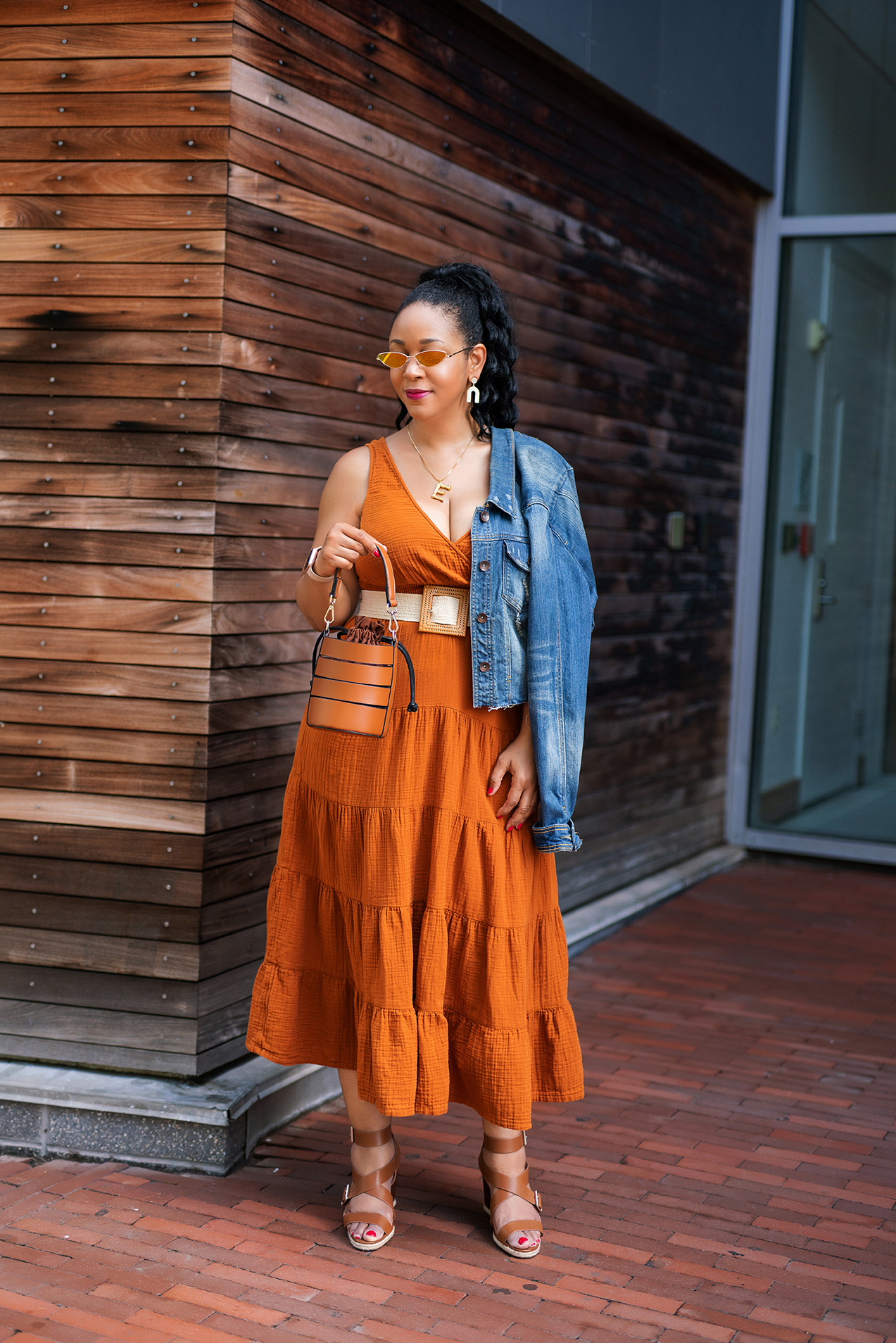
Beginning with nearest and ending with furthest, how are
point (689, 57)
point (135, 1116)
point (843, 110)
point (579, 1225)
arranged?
point (579, 1225) → point (135, 1116) → point (689, 57) → point (843, 110)

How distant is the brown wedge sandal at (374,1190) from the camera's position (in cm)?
295

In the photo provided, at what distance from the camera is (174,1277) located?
2775 millimetres

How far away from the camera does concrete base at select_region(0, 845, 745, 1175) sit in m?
3.27

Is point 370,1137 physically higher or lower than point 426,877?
lower

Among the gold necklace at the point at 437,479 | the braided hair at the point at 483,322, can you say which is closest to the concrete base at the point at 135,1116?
the gold necklace at the point at 437,479

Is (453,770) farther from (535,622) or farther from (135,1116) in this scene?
(135,1116)

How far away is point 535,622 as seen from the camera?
2.79m

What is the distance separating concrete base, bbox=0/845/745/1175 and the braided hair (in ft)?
5.59

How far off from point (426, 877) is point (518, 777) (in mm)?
286

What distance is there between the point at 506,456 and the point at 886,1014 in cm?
279

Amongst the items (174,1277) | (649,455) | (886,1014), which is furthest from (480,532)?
(649,455)

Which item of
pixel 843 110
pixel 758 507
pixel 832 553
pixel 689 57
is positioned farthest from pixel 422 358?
pixel 843 110

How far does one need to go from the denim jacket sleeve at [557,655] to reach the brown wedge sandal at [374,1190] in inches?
29.5

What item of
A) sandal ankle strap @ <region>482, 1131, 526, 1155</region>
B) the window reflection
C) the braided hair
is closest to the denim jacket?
the braided hair
